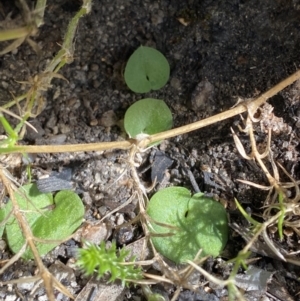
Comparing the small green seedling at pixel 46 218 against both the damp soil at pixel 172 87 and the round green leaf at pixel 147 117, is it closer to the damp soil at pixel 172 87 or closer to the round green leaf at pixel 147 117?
the damp soil at pixel 172 87

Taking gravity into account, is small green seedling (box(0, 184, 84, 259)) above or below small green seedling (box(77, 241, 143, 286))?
below

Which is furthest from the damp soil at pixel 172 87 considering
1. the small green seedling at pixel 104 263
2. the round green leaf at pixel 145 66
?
the small green seedling at pixel 104 263

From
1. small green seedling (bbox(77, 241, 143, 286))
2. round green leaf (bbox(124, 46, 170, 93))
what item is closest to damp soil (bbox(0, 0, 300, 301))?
round green leaf (bbox(124, 46, 170, 93))

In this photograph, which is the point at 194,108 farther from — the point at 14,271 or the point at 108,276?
the point at 14,271

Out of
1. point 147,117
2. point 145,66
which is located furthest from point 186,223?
point 145,66

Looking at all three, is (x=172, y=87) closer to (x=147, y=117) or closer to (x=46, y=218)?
(x=147, y=117)

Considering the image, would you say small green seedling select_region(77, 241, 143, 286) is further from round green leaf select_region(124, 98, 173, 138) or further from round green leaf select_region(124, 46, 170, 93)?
round green leaf select_region(124, 46, 170, 93)

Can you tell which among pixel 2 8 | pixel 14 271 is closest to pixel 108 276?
pixel 14 271
